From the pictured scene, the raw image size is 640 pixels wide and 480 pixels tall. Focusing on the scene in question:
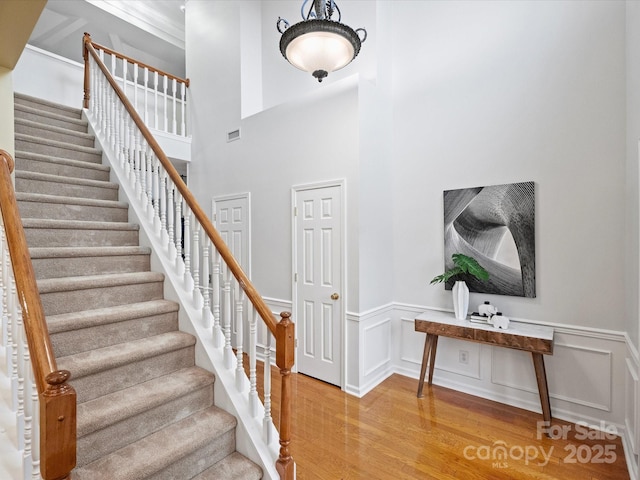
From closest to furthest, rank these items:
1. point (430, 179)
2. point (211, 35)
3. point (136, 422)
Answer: point (136, 422), point (430, 179), point (211, 35)

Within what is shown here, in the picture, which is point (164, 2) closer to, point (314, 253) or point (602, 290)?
point (314, 253)

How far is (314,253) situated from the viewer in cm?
364

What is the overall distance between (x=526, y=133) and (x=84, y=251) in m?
3.79

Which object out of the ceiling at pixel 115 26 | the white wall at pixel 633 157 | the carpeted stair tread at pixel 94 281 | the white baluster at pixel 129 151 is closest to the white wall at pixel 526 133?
the white wall at pixel 633 157

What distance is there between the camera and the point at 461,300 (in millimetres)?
3146

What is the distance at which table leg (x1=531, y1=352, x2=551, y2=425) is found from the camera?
8.66ft

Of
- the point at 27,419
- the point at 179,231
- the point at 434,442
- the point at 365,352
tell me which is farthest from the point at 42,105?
the point at 434,442

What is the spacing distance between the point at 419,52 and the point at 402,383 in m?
3.62

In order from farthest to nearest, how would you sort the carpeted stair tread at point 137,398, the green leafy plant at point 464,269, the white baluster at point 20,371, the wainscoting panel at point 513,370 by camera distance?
the green leafy plant at point 464,269, the wainscoting panel at point 513,370, the carpeted stair tread at point 137,398, the white baluster at point 20,371

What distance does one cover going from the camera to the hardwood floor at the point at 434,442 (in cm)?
220

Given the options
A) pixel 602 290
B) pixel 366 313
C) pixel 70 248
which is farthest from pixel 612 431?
pixel 70 248

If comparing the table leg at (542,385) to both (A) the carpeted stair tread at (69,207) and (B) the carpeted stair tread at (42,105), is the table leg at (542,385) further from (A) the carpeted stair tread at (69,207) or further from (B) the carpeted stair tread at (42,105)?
(B) the carpeted stair tread at (42,105)

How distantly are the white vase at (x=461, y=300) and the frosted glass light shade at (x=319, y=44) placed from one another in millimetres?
2225

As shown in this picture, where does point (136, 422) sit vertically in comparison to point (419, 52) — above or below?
below
